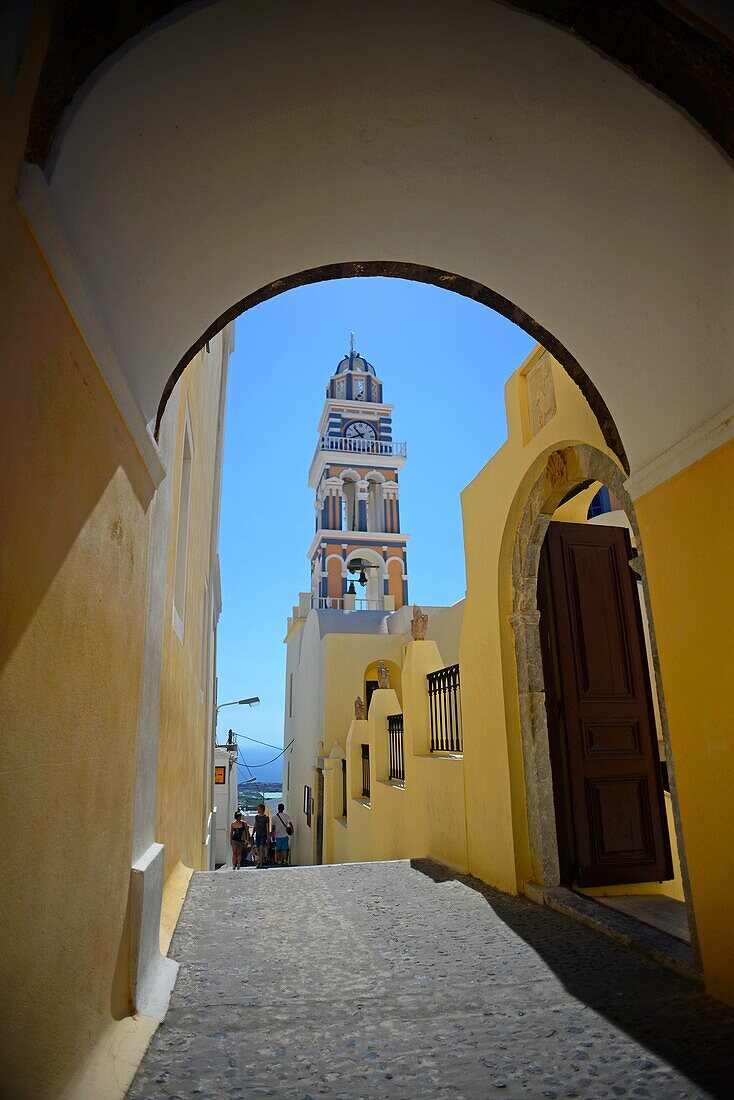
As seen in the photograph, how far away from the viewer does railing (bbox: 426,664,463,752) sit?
696 cm

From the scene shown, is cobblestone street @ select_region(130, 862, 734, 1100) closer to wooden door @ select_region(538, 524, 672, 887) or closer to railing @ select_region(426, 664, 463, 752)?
wooden door @ select_region(538, 524, 672, 887)

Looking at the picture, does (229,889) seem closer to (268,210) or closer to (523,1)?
(268,210)

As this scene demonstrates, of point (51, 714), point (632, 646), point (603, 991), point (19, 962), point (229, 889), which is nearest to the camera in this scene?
point (19, 962)

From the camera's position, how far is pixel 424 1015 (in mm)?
2609

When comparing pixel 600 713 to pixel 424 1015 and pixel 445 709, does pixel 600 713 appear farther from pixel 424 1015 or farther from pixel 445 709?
pixel 424 1015

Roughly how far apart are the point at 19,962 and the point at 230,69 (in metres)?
2.77

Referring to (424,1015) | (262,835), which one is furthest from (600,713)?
(262,835)

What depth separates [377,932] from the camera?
385 centimetres

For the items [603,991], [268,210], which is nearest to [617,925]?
[603,991]

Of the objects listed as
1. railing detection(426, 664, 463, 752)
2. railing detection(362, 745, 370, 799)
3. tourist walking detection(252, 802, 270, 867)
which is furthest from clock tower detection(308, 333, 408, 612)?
railing detection(426, 664, 463, 752)

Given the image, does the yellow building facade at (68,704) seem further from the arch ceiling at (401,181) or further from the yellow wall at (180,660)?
the yellow wall at (180,660)

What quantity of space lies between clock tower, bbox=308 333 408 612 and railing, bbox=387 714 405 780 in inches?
540

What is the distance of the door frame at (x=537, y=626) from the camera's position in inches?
185

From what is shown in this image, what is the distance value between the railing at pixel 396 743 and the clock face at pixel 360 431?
19.2 metres
